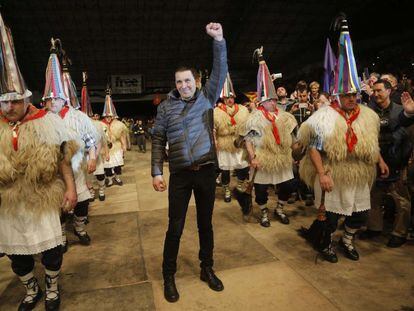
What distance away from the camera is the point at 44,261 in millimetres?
2707

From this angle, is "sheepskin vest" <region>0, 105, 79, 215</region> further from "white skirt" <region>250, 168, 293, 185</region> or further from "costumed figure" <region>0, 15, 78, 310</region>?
"white skirt" <region>250, 168, 293, 185</region>

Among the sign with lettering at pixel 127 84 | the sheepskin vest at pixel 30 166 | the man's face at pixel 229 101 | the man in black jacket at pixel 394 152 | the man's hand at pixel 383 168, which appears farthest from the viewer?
the sign with lettering at pixel 127 84

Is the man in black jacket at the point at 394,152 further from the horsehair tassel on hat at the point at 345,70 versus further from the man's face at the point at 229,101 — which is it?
the man's face at the point at 229,101

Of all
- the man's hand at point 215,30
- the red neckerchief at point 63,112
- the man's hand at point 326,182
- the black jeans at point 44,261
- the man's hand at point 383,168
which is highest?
the man's hand at point 215,30

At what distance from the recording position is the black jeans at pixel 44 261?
2697mm

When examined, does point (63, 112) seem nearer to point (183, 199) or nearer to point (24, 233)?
point (24, 233)

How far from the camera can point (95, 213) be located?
5.62 metres

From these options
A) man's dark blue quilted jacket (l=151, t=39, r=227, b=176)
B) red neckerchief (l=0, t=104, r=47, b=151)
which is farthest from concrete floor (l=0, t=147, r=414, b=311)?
red neckerchief (l=0, t=104, r=47, b=151)

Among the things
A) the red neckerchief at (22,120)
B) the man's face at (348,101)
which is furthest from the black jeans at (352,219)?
the red neckerchief at (22,120)

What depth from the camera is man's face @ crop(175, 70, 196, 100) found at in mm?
2695

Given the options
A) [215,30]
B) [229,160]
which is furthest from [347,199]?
[229,160]

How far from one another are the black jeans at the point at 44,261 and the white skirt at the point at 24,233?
0.11 metres

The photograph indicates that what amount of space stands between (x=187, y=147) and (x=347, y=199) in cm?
178

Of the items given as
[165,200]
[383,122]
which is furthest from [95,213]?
[383,122]
